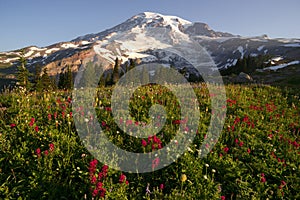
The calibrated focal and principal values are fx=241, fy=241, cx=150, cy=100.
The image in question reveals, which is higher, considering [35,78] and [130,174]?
[35,78]

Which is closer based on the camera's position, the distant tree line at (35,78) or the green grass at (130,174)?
the green grass at (130,174)

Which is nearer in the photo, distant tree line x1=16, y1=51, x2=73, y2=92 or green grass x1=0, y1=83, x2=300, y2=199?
green grass x1=0, y1=83, x2=300, y2=199

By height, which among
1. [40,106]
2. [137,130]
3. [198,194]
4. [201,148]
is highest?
[40,106]

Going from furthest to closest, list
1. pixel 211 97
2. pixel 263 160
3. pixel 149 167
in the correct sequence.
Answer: pixel 211 97 → pixel 263 160 → pixel 149 167

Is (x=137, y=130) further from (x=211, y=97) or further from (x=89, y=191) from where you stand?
(x=211, y=97)

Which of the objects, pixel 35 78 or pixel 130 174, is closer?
pixel 130 174

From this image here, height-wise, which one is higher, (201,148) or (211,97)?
(211,97)

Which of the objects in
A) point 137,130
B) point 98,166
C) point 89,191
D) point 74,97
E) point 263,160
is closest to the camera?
point 89,191

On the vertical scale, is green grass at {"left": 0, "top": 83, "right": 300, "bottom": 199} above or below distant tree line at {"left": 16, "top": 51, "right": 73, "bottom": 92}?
below

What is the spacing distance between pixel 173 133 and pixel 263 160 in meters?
2.26

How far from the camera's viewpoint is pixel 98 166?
4844mm

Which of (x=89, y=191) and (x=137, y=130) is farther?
(x=137, y=130)

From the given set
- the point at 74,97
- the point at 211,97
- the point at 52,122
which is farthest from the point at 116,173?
the point at 211,97

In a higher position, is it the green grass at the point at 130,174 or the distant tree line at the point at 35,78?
the distant tree line at the point at 35,78
